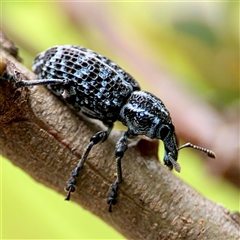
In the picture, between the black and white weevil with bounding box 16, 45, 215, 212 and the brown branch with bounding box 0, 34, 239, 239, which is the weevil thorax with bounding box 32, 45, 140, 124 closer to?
the black and white weevil with bounding box 16, 45, 215, 212

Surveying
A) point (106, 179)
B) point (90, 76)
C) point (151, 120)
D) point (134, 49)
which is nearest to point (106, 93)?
point (90, 76)

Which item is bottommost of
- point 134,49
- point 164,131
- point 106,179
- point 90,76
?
point 106,179

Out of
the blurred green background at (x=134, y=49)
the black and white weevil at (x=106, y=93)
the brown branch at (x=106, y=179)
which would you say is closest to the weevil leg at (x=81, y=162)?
the brown branch at (x=106, y=179)

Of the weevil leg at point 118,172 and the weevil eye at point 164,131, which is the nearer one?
the weevil leg at point 118,172

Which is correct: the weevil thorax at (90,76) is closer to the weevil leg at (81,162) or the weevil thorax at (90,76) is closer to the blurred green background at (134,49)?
the weevil leg at (81,162)

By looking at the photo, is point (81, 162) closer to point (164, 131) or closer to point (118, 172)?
point (118, 172)

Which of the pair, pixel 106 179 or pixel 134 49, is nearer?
pixel 106 179
